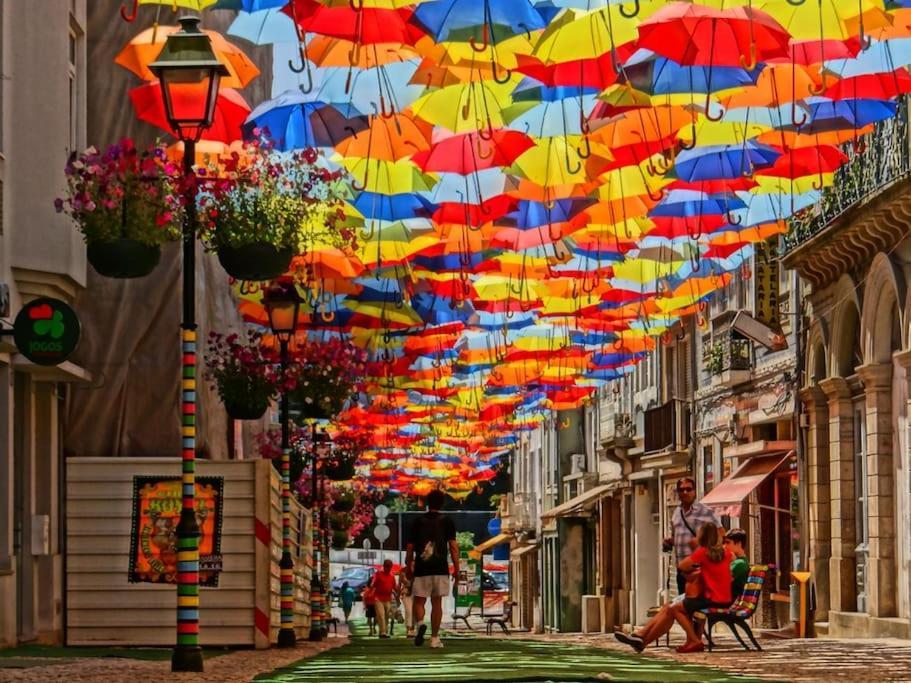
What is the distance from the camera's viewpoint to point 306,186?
61.6 ft

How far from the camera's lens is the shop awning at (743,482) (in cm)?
3583

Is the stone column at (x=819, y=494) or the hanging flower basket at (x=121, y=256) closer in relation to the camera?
the hanging flower basket at (x=121, y=256)

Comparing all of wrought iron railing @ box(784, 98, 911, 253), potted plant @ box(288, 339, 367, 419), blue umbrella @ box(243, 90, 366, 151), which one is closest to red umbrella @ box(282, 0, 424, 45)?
blue umbrella @ box(243, 90, 366, 151)

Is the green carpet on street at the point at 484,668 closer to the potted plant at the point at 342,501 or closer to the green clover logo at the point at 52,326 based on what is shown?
the green clover logo at the point at 52,326

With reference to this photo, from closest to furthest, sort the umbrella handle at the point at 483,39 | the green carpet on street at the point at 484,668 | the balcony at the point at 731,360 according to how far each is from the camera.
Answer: the green carpet on street at the point at 484,668
the umbrella handle at the point at 483,39
the balcony at the point at 731,360

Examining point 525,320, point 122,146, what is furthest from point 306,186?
point 525,320

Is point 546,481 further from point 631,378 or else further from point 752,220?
point 752,220

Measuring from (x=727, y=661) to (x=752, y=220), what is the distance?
836cm

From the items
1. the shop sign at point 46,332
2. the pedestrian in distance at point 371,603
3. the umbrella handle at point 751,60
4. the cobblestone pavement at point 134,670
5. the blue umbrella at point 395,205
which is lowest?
the pedestrian in distance at point 371,603

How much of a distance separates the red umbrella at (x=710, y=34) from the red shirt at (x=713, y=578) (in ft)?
17.7

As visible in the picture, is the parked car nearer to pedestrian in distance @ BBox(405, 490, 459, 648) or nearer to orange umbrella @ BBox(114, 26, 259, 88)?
pedestrian in distance @ BBox(405, 490, 459, 648)

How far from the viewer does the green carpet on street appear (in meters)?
13.6

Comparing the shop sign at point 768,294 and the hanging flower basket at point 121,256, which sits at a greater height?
the shop sign at point 768,294

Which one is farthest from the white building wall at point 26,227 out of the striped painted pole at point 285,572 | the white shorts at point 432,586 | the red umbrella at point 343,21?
the red umbrella at point 343,21
